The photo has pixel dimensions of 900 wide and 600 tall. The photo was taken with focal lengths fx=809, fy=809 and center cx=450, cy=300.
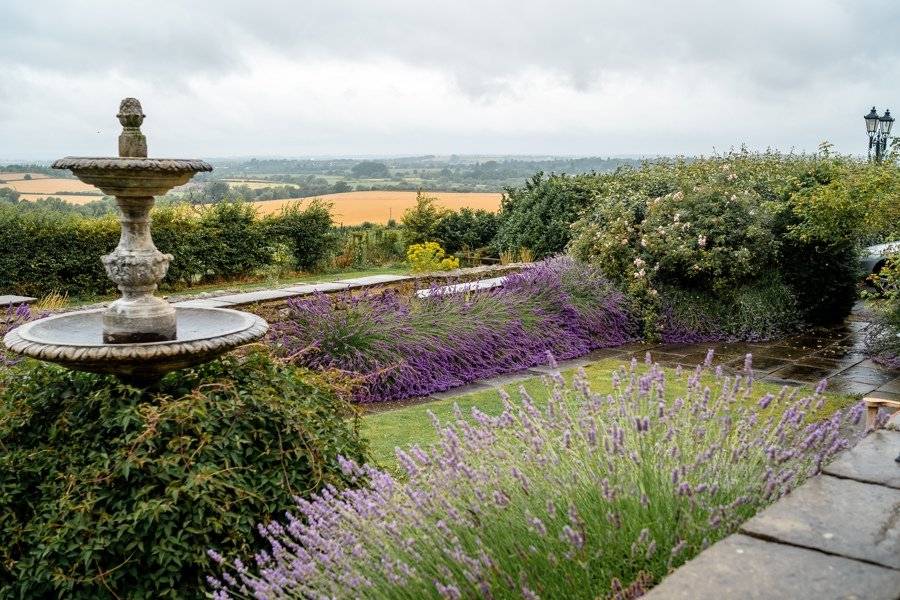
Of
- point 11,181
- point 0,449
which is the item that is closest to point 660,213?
point 0,449

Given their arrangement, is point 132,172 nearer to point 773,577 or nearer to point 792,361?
point 773,577

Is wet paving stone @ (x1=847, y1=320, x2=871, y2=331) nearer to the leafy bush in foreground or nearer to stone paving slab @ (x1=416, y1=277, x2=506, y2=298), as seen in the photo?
the leafy bush in foreground

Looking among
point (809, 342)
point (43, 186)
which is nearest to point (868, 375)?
point (809, 342)

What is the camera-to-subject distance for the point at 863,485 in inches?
98.2

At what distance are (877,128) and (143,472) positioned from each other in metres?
16.2

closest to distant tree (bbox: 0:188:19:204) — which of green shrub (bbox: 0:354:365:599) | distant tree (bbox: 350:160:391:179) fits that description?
green shrub (bbox: 0:354:365:599)

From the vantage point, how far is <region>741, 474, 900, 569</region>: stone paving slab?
2.07 meters

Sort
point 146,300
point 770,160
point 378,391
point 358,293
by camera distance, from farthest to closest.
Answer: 1. point 770,160
2. point 358,293
3. point 378,391
4. point 146,300

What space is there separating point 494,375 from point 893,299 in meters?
4.15

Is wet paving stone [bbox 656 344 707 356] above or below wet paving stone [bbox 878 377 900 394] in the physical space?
below

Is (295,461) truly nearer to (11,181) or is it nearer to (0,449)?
(0,449)

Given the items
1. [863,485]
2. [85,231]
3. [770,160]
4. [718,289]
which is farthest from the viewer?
[85,231]

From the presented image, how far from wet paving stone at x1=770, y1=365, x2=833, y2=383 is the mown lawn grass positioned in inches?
19.4

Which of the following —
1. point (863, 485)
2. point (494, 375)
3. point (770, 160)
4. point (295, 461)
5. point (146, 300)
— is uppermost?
point (770, 160)
